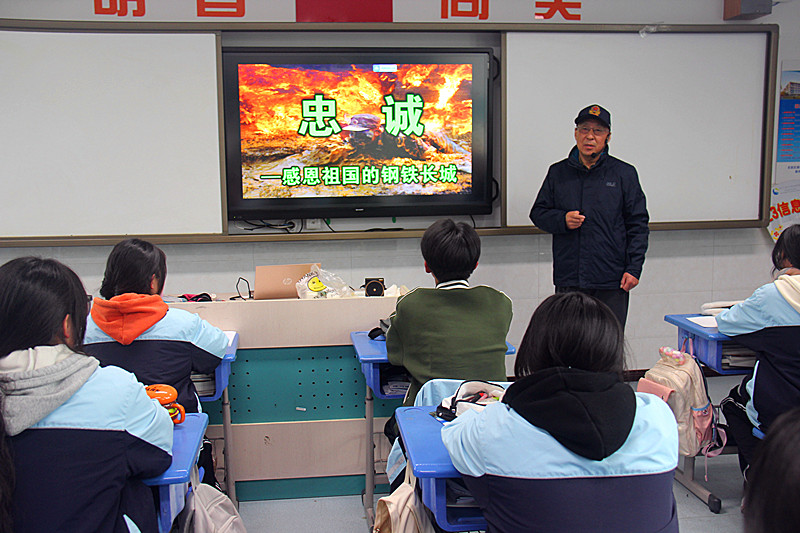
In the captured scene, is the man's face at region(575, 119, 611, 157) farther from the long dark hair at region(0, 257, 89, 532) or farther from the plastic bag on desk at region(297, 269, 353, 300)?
the long dark hair at region(0, 257, 89, 532)

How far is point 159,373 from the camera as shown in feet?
6.79

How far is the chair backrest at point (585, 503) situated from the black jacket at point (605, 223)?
89.5 inches

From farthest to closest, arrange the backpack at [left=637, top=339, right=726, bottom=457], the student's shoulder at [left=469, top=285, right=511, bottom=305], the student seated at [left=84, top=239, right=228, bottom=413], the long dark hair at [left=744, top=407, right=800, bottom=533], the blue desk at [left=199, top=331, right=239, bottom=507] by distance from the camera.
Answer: the backpack at [left=637, top=339, right=726, bottom=457]
the blue desk at [left=199, top=331, right=239, bottom=507]
the student's shoulder at [left=469, top=285, right=511, bottom=305]
the student seated at [left=84, top=239, right=228, bottom=413]
the long dark hair at [left=744, top=407, right=800, bottom=533]

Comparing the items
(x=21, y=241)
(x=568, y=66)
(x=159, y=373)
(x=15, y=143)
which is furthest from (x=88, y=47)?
(x=568, y=66)

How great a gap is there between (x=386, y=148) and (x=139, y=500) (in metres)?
2.81

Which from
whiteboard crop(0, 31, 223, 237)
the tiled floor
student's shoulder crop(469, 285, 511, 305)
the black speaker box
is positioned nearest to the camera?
student's shoulder crop(469, 285, 511, 305)

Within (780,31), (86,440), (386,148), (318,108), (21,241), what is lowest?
(86,440)

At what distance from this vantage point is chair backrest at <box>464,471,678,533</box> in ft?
3.90

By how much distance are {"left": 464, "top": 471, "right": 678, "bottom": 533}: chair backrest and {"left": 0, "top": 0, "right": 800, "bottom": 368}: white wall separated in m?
2.74

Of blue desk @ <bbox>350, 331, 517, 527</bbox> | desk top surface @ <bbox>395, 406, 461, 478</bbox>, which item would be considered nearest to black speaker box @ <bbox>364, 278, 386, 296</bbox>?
blue desk @ <bbox>350, 331, 517, 527</bbox>

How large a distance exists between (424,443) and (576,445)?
0.50 m

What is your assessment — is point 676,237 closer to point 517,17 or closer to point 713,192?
point 713,192

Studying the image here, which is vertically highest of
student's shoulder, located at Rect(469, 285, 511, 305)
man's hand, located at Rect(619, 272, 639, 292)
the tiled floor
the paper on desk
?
student's shoulder, located at Rect(469, 285, 511, 305)

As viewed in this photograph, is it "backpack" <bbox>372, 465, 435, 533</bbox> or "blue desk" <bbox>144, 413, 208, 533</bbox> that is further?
"backpack" <bbox>372, 465, 435, 533</bbox>
